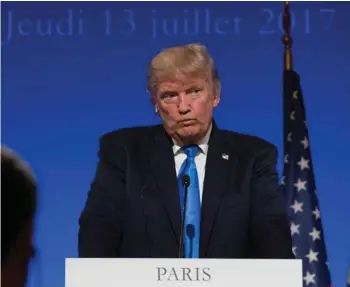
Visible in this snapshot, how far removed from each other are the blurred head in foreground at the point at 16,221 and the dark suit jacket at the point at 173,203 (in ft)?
5.52

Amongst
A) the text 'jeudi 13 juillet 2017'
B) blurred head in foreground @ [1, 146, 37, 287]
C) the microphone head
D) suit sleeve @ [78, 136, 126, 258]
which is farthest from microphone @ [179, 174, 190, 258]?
blurred head in foreground @ [1, 146, 37, 287]

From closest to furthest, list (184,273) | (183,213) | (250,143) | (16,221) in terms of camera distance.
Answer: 1. (16,221)
2. (184,273)
3. (183,213)
4. (250,143)

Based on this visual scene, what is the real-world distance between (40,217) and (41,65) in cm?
74

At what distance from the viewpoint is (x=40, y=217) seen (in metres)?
3.04

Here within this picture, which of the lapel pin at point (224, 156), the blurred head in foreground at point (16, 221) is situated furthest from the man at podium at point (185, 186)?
the blurred head in foreground at point (16, 221)

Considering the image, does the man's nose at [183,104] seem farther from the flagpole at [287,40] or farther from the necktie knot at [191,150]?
the flagpole at [287,40]

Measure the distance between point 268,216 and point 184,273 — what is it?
0.48m

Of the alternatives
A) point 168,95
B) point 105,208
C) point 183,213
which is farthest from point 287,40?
point 105,208

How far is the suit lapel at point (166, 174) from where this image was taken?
288cm

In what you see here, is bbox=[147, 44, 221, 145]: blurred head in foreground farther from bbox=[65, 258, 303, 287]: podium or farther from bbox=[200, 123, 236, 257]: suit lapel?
bbox=[65, 258, 303, 287]: podium

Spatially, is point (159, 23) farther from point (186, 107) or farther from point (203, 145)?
point (203, 145)

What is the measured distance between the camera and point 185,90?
2920 millimetres

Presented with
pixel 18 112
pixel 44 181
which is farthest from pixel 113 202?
pixel 18 112

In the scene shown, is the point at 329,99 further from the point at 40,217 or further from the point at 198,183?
the point at 40,217
